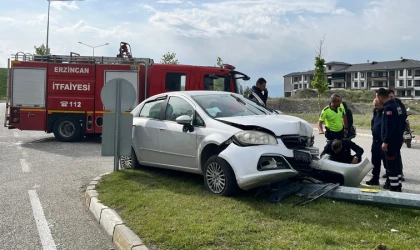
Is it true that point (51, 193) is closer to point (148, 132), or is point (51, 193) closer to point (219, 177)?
point (148, 132)

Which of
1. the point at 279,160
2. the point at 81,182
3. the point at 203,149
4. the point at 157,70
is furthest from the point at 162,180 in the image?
the point at 157,70

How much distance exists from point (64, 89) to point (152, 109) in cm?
791

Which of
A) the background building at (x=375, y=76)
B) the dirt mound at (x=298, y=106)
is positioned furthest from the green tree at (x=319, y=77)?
the background building at (x=375, y=76)

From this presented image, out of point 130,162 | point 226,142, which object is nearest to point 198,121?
point 226,142

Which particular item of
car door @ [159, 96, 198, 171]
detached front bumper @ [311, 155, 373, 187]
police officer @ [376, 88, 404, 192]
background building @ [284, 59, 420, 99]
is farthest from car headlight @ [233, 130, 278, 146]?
background building @ [284, 59, 420, 99]

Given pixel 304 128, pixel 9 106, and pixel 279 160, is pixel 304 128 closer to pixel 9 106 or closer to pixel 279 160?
pixel 279 160

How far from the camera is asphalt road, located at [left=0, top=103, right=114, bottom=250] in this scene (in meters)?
5.34

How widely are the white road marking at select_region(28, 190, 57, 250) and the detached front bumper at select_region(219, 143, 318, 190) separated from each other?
8.14 ft

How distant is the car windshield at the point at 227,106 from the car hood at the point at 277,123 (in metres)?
0.35

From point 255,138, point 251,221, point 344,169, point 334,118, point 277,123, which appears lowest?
point 251,221

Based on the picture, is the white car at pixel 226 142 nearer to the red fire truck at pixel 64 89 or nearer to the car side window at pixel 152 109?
the car side window at pixel 152 109

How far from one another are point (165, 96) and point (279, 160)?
2.95 meters

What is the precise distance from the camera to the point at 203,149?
23.0 feet

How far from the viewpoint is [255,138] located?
6.29m
